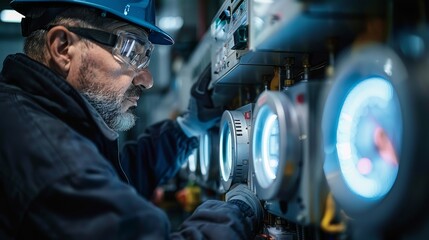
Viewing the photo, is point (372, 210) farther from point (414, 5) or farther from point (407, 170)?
point (414, 5)

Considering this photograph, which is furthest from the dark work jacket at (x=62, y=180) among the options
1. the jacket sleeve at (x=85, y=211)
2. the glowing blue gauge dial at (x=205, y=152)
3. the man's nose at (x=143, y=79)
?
the glowing blue gauge dial at (x=205, y=152)

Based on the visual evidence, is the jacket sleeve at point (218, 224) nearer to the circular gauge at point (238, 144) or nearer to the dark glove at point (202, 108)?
the circular gauge at point (238, 144)

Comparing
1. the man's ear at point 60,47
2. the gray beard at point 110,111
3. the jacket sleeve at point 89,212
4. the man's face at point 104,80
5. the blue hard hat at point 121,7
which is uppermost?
→ the blue hard hat at point 121,7

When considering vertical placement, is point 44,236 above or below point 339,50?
below

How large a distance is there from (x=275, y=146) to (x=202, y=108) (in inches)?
34.2

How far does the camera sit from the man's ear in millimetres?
1293

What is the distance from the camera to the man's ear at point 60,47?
1.29 metres

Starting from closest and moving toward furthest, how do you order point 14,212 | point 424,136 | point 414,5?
point 424,136, point 414,5, point 14,212

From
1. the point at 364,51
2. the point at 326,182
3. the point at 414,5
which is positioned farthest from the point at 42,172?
the point at 414,5

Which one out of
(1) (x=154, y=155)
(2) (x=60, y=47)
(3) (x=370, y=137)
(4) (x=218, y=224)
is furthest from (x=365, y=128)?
(1) (x=154, y=155)

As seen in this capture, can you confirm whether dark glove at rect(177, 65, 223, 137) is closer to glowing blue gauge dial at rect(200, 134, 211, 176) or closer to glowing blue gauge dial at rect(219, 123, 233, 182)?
glowing blue gauge dial at rect(200, 134, 211, 176)

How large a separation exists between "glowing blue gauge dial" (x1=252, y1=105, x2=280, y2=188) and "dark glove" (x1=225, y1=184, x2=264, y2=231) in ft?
0.48

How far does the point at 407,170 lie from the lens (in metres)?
0.67

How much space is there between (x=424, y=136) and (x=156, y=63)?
5.24 metres
